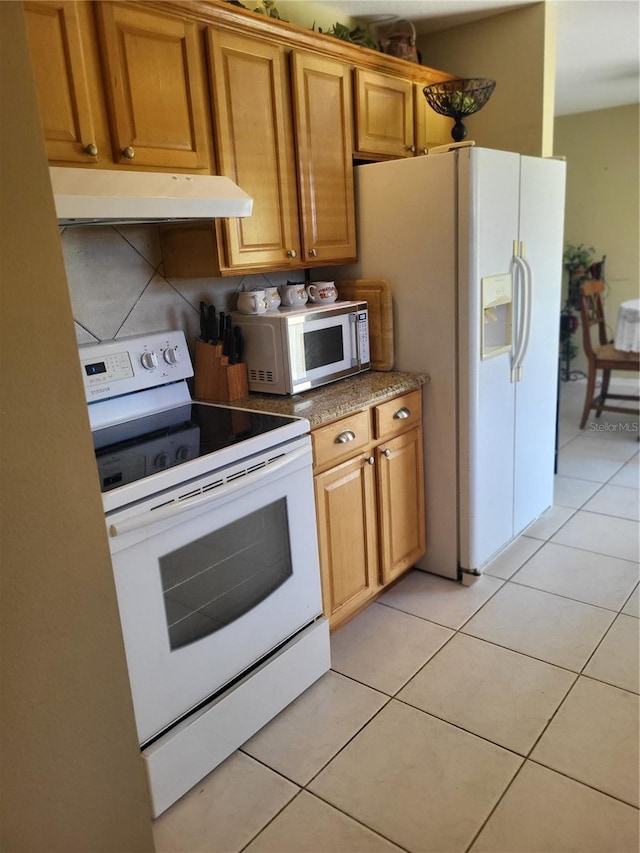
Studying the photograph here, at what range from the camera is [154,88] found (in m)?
1.90

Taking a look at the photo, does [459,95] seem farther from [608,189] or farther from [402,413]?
[608,189]

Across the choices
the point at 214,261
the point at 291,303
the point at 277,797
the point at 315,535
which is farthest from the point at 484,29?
the point at 277,797

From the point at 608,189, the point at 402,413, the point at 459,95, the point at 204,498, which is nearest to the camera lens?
the point at 204,498

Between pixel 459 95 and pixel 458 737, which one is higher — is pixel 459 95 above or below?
above

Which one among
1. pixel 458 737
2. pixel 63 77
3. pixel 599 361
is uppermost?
pixel 63 77

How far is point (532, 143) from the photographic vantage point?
3277 mm

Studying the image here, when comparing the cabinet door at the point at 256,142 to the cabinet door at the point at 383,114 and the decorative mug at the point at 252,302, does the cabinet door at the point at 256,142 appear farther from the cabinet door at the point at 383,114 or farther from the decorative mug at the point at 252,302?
the cabinet door at the point at 383,114

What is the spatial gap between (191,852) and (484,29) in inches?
144

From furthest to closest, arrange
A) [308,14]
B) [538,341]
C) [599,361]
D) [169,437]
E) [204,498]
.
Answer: [599,361] → [538,341] → [308,14] → [169,437] → [204,498]

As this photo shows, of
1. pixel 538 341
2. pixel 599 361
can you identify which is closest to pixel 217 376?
A: pixel 538 341

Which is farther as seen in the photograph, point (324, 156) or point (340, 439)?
point (324, 156)

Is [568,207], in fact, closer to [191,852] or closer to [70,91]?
[70,91]

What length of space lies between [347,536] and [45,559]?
141 centimetres

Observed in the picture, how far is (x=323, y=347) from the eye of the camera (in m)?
2.44
